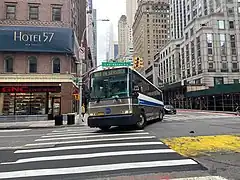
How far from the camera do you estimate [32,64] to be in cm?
3089

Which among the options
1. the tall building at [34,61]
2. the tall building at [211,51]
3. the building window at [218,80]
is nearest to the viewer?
the tall building at [34,61]

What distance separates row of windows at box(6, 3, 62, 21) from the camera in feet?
102

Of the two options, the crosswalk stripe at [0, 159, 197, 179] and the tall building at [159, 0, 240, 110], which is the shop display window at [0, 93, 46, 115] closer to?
the crosswalk stripe at [0, 159, 197, 179]

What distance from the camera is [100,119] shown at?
14234 mm

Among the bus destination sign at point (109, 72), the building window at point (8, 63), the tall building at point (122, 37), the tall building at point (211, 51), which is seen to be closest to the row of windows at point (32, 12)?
the building window at point (8, 63)

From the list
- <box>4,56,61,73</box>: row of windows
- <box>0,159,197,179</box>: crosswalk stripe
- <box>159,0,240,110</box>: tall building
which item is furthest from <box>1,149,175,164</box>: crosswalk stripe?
<box>159,0,240,110</box>: tall building

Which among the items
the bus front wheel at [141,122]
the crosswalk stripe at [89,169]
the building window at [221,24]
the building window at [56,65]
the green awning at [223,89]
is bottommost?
the crosswalk stripe at [89,169]

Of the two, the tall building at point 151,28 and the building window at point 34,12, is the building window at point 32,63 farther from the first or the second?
the tall building at point 151,28

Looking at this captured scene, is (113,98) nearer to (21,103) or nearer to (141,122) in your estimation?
(141,122)

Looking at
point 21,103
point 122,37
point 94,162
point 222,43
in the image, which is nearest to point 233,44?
point 222,43

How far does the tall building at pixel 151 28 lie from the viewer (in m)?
150

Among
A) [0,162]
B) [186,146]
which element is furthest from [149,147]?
[0,162]

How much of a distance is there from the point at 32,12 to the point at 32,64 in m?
6.23

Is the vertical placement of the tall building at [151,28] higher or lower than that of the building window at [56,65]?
higher
